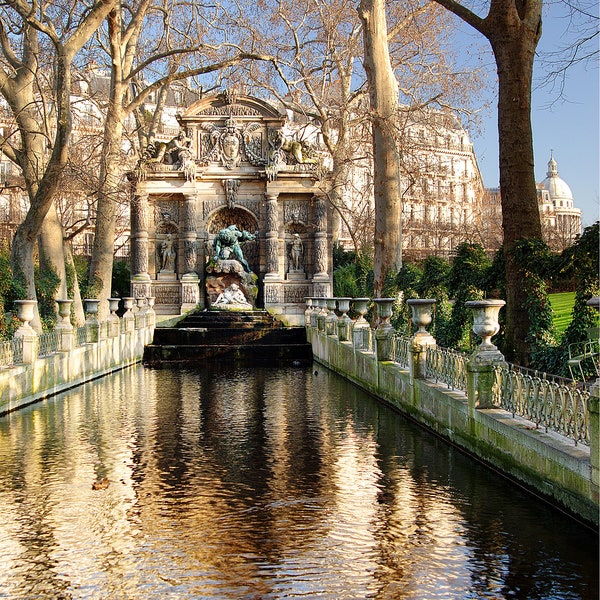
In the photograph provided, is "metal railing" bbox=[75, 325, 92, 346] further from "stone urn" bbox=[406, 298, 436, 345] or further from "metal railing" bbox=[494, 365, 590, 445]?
"metal railing" bbox=[494, 365, 590, 445]

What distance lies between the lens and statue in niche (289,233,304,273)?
110 feet

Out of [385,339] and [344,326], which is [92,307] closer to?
[344,326]

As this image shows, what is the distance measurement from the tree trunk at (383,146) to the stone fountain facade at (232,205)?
1076 centimetres

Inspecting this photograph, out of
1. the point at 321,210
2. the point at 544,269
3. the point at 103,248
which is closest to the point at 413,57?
the point at 321,210

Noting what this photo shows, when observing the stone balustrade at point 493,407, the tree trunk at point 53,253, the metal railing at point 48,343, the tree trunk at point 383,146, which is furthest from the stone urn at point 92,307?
the stone balustrade at point 493,407

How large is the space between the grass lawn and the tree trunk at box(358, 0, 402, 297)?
403 cm

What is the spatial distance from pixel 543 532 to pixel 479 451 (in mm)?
2539

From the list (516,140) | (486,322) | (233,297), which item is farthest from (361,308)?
(233,297)

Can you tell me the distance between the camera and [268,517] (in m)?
7.47

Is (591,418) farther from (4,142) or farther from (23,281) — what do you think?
(4,142)

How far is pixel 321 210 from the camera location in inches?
1307

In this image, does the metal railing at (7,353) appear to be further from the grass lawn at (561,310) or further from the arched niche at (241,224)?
the arched niche at (241,224)

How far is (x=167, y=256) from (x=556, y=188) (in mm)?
114801

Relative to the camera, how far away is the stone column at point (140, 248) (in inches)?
1284
